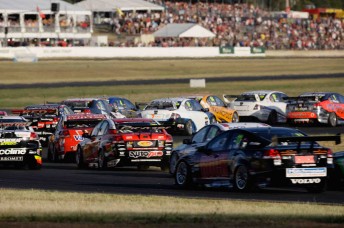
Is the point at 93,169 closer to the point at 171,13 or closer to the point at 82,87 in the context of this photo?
the point at 82,87

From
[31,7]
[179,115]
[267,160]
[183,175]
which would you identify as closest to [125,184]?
[183,175]

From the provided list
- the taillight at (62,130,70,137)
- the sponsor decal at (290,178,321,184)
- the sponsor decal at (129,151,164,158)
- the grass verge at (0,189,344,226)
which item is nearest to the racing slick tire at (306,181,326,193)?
the sponsor decal at (290,178,321,184)

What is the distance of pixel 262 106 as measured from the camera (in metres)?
44.1

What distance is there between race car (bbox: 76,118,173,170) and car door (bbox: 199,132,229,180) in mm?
4810

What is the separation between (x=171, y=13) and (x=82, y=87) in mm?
47517

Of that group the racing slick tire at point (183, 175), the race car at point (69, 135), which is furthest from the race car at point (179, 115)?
the racing slick tire at point (183, 175)

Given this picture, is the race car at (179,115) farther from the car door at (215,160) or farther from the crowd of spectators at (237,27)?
the crowd of spectators at (237,27)

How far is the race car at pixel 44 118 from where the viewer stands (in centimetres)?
3497

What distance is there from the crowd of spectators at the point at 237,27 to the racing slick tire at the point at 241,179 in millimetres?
82281

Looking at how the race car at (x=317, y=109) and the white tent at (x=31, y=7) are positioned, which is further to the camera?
the white tent at (x=31, y=7)

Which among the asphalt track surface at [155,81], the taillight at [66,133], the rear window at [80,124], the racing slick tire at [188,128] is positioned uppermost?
the rear window at [80,124]

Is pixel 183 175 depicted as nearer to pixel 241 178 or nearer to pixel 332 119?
pixel 241 178

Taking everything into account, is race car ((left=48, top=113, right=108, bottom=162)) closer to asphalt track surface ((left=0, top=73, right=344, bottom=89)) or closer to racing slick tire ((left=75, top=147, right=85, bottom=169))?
racing slick tire ((left=75, top=147, right=85, bottom=169))

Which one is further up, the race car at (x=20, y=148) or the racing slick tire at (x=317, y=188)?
the racing slick tire at (x=317, y=188)
